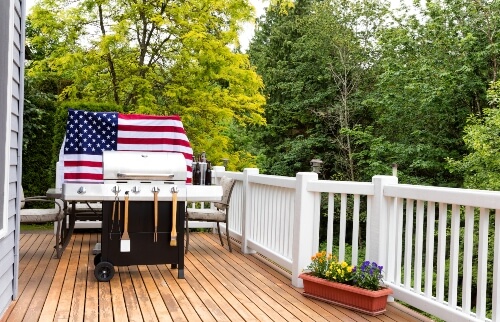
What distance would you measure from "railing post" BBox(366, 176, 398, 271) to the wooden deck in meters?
0.38

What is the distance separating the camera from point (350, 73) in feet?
70.5

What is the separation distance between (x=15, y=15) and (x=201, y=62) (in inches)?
293

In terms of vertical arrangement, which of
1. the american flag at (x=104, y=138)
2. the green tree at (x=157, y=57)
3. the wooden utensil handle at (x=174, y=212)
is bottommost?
the wooden utensil handle at (x=174, y=212)

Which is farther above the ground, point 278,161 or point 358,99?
point 358,99

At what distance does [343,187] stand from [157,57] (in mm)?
8417

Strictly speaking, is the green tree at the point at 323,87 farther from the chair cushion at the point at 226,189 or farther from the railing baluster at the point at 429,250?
the railing baluster at the point at 429,250

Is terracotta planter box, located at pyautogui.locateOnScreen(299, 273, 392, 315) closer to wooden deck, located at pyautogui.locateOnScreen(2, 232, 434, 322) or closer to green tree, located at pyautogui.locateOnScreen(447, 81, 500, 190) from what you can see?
wooden deck, located at pyautogui.locateOnScreen(2, 232, 434, 322)

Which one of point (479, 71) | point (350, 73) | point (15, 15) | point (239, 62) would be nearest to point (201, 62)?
point (239, 62)

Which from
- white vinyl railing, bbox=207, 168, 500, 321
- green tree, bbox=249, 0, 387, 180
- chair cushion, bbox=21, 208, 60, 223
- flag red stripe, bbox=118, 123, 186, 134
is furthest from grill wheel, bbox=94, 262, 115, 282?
green tree, bbox=249, 0, 387, 180

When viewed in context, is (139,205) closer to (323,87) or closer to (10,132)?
(10,132)

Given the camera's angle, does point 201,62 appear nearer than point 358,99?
Yes

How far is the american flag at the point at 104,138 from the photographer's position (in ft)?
15.7

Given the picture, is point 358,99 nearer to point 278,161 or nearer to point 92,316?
point 278,161

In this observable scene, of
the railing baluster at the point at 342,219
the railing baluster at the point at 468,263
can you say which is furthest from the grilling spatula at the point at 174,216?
the railing baluster at the point at 468,263
